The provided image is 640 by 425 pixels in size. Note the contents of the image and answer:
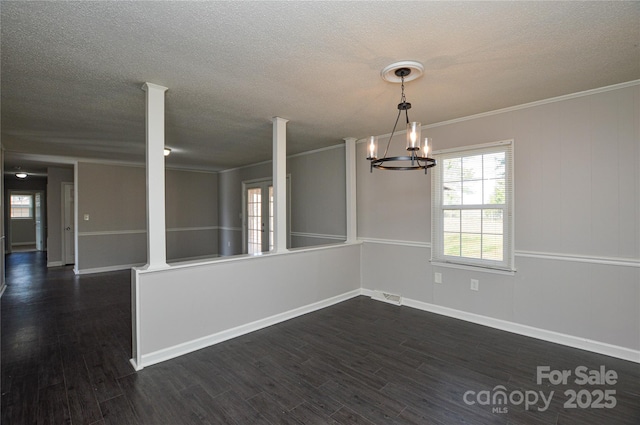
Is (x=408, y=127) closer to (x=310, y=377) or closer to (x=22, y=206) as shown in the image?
(x=310, y=377)

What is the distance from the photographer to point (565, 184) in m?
3.04

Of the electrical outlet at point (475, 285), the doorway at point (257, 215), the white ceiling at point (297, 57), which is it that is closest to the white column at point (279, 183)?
the white ceiling at point (297, 57)

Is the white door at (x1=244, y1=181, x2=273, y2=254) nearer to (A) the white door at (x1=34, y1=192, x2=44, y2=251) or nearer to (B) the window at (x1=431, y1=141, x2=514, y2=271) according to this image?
(B) the window at (x1=431, y1=141, x2=514, y2=271)

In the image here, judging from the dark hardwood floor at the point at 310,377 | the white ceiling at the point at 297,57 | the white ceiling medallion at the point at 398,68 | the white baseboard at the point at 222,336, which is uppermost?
the white ceiling at the point at 297,57

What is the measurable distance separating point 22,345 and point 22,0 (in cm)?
318

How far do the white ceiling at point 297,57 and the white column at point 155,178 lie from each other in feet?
0.58

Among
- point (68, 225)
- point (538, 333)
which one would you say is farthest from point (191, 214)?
point (538, 333)

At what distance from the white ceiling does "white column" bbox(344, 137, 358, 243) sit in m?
0.97

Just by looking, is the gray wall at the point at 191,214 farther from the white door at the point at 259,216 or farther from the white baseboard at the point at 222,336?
the white baseboard at the point at 222,336

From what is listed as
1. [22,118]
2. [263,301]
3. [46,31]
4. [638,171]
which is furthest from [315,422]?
[22,118]

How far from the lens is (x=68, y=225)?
738 cm

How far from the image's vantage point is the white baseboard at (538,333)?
108 inches

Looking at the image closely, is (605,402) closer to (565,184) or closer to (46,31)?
(565,184)

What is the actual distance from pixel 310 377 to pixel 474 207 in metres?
2.66
